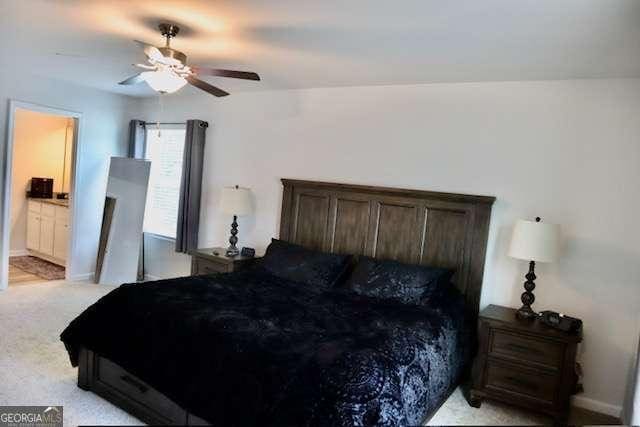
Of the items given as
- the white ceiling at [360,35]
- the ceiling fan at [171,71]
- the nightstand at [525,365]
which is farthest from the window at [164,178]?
the nightstand at [525,365]

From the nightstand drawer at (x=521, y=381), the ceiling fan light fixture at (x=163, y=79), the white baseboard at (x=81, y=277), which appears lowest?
the white baseboard at (x=81, y=277)

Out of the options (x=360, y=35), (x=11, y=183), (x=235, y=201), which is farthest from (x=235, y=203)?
(x=11, y=183)

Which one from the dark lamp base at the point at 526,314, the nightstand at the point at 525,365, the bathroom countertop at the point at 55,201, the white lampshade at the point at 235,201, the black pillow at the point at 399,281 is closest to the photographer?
the nightstand at the point at 525,365

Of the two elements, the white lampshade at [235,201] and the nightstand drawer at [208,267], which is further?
the white lampshade at [235,201]

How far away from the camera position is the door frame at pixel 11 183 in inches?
187

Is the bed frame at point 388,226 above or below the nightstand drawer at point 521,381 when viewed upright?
above

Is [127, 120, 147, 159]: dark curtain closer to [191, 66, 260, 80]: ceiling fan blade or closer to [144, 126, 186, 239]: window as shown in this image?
[144, 126, 186, 239]: window

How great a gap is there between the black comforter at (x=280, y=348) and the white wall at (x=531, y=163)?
3.18ft

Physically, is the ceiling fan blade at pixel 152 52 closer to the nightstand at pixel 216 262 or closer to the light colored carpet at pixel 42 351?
the light colored carpet at pixel 42 351

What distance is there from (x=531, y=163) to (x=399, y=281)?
1.40 metres

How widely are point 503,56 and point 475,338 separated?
207cm

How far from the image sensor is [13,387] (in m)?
2.83

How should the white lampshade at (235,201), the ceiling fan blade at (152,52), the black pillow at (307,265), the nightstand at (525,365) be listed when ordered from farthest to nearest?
the white lampshade at (235,201), the black pillow at (307,265), the nightstand at (525,365), the ceiling fan blade at (152,52)

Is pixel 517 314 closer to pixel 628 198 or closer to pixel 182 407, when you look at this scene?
pixel 628 198
